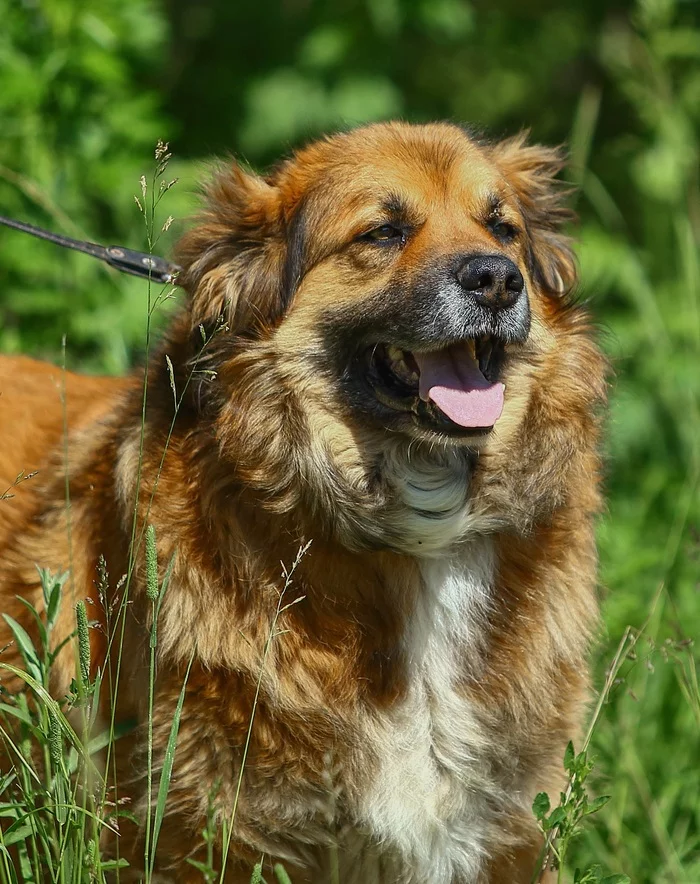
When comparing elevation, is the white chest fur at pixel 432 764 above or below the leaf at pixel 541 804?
below

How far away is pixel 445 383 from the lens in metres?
3.14

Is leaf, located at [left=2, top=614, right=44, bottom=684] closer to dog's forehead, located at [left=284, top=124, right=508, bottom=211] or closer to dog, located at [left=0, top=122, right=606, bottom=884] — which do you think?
dog, located at [left=0, top=122, right=606, bottom=884]

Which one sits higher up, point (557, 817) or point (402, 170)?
point (402, 170)

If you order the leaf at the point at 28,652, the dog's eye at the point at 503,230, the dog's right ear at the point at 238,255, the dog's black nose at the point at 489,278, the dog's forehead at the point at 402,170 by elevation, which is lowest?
the leaf at the point at 28,652

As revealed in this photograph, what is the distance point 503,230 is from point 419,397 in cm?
59

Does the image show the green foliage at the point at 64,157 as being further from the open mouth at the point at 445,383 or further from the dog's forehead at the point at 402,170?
the open mouth at the point at 445,383

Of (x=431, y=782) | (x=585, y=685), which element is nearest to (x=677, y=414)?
(x=585, y=685)

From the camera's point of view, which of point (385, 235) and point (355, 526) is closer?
point (355, 526)

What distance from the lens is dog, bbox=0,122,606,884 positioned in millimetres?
2887

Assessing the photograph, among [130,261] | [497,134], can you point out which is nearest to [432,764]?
[130,261]

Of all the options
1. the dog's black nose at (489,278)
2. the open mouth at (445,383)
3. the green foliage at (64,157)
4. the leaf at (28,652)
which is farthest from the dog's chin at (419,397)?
the green foliage at (64,157)

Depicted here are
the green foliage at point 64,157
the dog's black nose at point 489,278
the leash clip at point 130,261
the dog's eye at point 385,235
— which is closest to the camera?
the dog's black nose at point 489,278

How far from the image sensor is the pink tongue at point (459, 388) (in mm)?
3039

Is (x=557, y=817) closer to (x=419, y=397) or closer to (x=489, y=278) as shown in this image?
(x=419, y=397)
